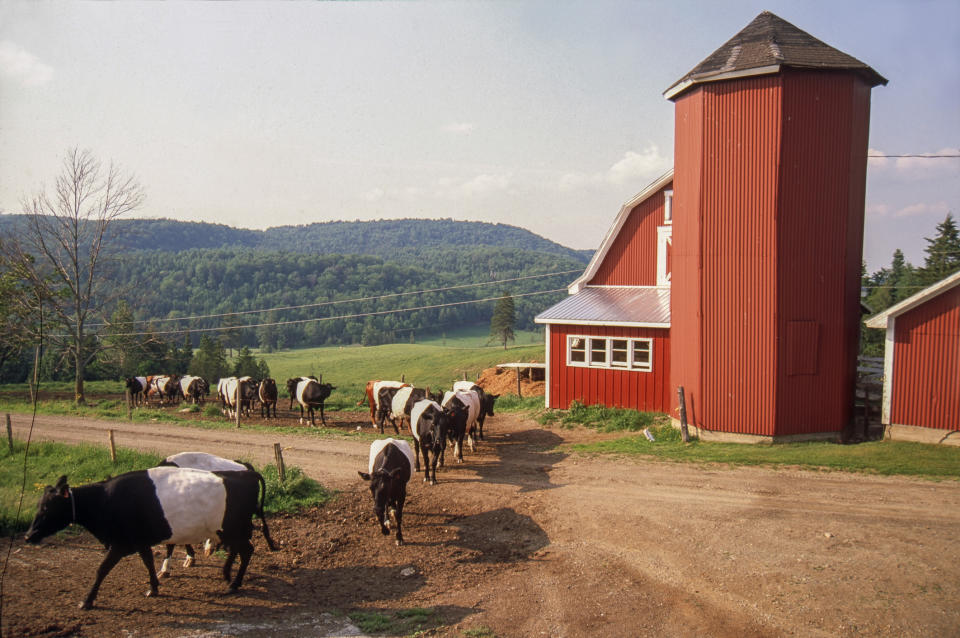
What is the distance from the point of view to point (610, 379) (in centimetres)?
2183

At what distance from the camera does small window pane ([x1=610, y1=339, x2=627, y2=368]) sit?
21.7 meters

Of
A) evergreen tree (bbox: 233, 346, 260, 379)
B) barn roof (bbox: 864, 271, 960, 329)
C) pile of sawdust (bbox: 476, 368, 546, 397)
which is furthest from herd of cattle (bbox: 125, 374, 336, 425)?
barn roof (bbox: 864, 271, 960, 329)

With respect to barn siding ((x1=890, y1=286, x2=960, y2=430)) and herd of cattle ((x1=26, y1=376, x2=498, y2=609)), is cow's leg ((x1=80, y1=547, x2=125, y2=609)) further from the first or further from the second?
barn siding ((x1=890, y1=286, x2=960, y2=430))

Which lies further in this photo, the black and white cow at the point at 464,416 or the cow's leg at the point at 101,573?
the black and white cow at the point at 464,416

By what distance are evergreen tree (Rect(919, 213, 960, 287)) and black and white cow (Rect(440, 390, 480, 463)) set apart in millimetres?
47826

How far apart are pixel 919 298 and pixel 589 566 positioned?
40.1 ft

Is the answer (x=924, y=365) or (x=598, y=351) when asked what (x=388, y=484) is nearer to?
(x=598, y=351)

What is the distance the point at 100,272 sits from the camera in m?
36.7

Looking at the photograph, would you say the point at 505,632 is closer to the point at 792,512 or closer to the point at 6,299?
the point at 792,512

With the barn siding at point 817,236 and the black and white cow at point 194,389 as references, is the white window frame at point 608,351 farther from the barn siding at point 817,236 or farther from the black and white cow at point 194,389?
the black and white cow at point 194,389

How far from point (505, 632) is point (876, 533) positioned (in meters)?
6.73

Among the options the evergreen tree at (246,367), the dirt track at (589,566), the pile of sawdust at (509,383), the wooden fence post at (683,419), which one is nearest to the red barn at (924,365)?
the dirt track at (589,566)

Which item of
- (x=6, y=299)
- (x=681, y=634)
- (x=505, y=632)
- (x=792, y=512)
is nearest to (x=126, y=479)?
(x=505, y=632)

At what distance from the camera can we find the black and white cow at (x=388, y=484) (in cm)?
1081
